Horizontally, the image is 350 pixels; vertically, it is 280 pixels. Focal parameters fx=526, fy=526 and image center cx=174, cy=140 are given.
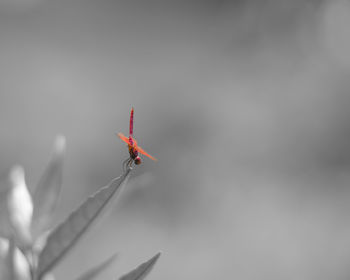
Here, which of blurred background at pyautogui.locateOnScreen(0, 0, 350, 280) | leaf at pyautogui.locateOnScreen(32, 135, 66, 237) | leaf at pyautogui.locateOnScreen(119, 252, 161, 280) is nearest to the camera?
leaf at pyautogui.locateOnScreen(119, 252, 161, 280)

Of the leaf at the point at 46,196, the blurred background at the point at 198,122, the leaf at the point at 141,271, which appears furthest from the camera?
the blurred background at the point at 198,122

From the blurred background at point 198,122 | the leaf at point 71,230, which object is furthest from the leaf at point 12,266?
the blurred background at point 198,122

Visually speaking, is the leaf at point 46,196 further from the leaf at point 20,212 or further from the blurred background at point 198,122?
the blurred background at point 198,122

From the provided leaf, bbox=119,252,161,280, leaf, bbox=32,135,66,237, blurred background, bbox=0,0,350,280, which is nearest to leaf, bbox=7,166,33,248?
leaf, bbox=32,135,66,237

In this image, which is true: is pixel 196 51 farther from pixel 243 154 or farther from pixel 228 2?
pixel 243 154

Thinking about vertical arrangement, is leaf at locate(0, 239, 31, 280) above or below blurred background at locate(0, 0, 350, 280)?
below

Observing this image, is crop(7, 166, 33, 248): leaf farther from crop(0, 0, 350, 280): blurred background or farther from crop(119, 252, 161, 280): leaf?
crop(0, 0, 350, 280): blurred background

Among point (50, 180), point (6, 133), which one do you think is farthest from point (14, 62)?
point (50, 180)

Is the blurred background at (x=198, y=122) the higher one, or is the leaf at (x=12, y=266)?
the blurred background at (x=198, y=122)

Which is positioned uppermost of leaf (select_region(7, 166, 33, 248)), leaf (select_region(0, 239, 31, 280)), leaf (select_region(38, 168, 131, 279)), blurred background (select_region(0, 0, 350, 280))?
blurred background (select_region(0, 0, 350, 280))
